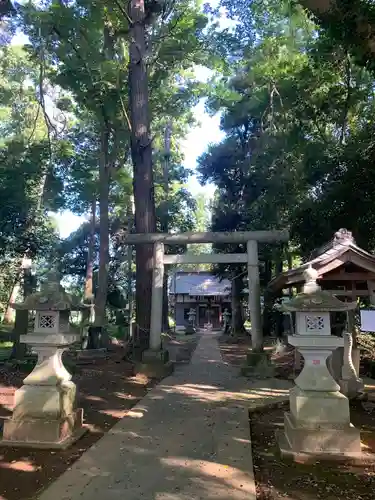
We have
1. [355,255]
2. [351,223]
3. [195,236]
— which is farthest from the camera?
[351,223]

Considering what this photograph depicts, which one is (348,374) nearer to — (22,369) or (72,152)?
(22,369)

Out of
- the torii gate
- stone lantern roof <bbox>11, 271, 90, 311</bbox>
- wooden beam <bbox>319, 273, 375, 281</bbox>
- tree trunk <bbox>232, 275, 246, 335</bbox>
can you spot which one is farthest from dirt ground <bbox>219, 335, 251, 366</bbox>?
stone lantern roof <bbox>11, 271, 90, 311</bbox>

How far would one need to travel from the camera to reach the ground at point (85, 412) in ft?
12.8

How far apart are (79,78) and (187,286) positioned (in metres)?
22.2

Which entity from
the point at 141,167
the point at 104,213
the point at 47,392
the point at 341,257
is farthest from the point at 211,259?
the point at 104,213

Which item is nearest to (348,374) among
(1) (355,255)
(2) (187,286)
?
(1) (355,255)

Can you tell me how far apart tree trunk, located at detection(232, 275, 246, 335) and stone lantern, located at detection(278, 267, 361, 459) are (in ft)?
60.1

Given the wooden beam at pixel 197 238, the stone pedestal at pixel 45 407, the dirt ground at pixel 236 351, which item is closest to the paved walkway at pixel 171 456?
the stone pedestal at pixel 45 407

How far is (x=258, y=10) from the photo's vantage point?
560 inches

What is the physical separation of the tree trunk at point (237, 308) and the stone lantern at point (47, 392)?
18.4m

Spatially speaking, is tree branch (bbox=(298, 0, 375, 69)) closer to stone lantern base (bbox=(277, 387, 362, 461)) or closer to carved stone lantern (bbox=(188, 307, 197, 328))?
stone lantern base (bbox=(277, 387, 362, 461))

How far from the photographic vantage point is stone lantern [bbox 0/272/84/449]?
15.7ft

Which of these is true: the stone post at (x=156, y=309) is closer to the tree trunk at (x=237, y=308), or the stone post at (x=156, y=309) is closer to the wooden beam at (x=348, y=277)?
the wooden beam at (x=348, y=277)

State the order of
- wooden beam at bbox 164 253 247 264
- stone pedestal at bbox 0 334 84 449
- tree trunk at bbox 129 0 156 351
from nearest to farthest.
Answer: stone pedestal at bbox 0 334 84 449, wooden beam at bbox 164 253 247 264, tree trunk at bbox 129 0 156 351
